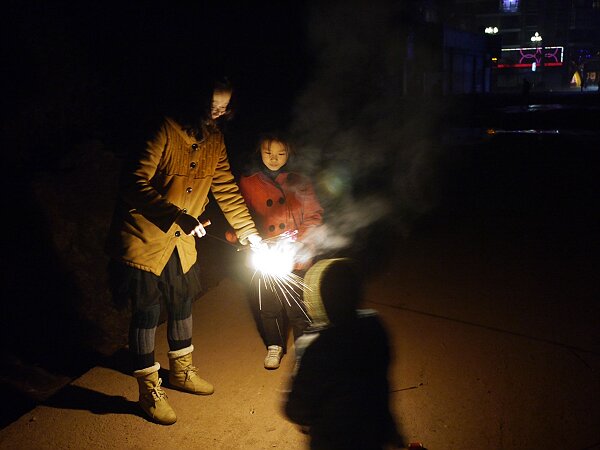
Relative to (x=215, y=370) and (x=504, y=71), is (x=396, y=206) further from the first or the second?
(x=504, y=71)

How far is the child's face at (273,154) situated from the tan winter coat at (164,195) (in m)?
0.41

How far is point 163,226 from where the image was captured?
318 centimetres

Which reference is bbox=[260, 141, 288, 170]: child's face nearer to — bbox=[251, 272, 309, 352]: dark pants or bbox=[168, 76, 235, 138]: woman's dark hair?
bbox=[168, 76, 235, 138]: woman's dark hair

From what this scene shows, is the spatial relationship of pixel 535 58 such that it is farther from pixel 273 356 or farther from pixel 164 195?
pixel 164 195

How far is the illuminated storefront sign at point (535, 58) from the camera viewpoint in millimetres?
78250

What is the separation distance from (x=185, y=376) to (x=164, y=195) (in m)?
1.30

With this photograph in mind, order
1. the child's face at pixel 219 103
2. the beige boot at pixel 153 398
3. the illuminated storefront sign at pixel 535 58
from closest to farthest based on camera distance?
the child's face at pixel 219 103 → the beige boot at pixel 153 398 → the illuminated storefront sign at pixel 535 58

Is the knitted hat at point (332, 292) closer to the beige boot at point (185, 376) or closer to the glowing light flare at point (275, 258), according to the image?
the glowing light flare at point (275, 258)

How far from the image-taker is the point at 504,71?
7706 cm

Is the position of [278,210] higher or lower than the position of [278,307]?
higher

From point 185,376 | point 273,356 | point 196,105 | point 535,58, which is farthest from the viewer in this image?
point 535,58

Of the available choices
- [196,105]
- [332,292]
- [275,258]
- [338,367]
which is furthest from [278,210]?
[338,367]

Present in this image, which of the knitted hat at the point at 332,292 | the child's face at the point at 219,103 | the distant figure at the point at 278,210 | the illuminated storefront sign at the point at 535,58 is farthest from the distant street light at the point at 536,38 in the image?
the knitted hat at the point at 332,292

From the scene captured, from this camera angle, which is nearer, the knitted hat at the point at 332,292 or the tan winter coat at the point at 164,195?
the knitted hat at the point at 332,292
